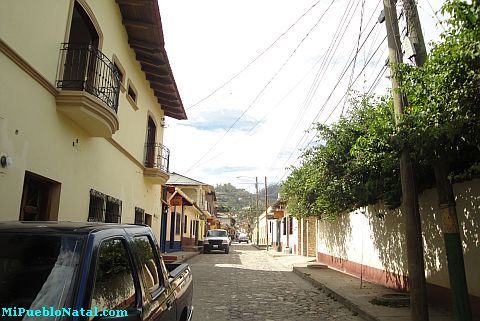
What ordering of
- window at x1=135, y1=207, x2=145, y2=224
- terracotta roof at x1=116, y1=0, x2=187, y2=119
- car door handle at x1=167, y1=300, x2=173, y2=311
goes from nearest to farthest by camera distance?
car door handle at x1=167, y1=300, x2=173, y2=311 → terracotta roof at x1=116, y1=0, x2=187, y2=119 → window at x1=135, y1=207, x2=145, y2=224

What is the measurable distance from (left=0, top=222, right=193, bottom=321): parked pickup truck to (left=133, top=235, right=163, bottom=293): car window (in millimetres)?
99

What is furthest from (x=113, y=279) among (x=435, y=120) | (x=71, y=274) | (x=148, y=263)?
(x=435, y=120)

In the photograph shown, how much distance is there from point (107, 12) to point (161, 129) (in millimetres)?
7401

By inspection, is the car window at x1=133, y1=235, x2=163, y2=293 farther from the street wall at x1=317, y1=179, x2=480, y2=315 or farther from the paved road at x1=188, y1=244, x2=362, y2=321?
the street wall at x1=317, y1=179, x2=480, y2=315

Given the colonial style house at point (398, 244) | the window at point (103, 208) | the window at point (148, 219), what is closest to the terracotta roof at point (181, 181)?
the colonial style house at point (398, 244)

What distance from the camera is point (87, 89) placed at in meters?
8.08

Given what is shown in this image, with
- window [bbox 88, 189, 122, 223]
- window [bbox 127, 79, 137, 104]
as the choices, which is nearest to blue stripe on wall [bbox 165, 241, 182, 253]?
window [bbox 88, 189, 122, 223]

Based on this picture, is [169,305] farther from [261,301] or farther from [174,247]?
[174,247]

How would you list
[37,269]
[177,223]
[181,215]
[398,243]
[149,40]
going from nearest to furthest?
1. [37,269]
2. [398,243]
3. [149,40]
4. [177,223]
5. [181,215]

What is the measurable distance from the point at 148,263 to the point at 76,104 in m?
4.55

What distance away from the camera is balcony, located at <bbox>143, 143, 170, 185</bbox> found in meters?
14.2

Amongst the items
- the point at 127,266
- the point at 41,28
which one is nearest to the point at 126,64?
the point at 41,28

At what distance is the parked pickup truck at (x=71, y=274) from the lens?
7.72ft

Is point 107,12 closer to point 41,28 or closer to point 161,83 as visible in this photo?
point 41,28
